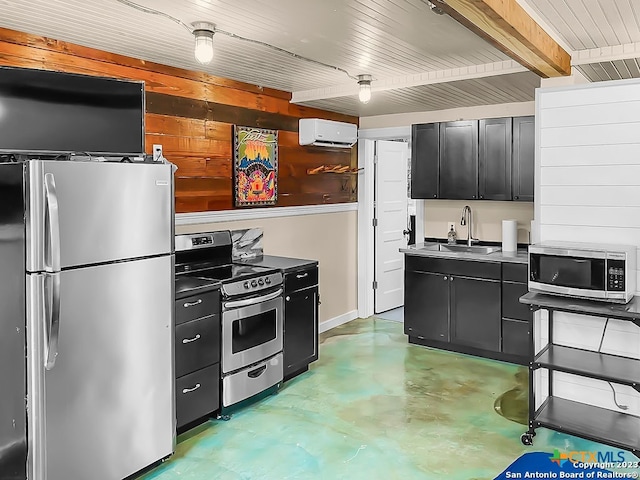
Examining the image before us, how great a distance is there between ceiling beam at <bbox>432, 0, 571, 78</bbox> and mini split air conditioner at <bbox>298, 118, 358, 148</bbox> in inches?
88.8

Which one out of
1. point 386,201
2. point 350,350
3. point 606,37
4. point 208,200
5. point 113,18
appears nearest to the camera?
point 113,18

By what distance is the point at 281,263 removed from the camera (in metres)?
4.48

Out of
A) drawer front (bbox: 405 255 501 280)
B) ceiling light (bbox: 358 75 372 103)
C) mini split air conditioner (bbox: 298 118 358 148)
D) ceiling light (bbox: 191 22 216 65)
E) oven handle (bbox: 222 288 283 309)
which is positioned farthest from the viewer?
mini split air conditioner (bbox: 298 118 358 148)

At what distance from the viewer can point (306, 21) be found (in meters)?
2.97

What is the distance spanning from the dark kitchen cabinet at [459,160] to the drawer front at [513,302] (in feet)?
3.14

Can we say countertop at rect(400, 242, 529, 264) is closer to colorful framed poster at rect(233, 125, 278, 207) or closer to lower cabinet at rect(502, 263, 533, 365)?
lower cabinet at rect(502, 263, 533, 365)

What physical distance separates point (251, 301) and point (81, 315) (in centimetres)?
143

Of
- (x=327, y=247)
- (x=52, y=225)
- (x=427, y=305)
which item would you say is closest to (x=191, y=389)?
(x=52, y=225)

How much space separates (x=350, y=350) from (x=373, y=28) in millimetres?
3149

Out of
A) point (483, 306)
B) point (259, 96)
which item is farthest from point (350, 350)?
point (259, 96)

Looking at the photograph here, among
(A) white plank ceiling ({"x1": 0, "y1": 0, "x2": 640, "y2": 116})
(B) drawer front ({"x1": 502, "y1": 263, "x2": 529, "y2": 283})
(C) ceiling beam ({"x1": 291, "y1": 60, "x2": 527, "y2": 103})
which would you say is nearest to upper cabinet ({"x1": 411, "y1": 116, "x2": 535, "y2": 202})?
(A) white plank ceiling ({"x1": 0, "y1": 0, "x2": 640, "y2": 116})

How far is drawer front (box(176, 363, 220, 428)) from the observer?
3387 millimetres

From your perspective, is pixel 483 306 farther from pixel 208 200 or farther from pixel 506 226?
pixel 208 200

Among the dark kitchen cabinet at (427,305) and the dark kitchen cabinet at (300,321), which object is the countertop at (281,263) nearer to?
the dark kitchen cabinet at (300,321)
